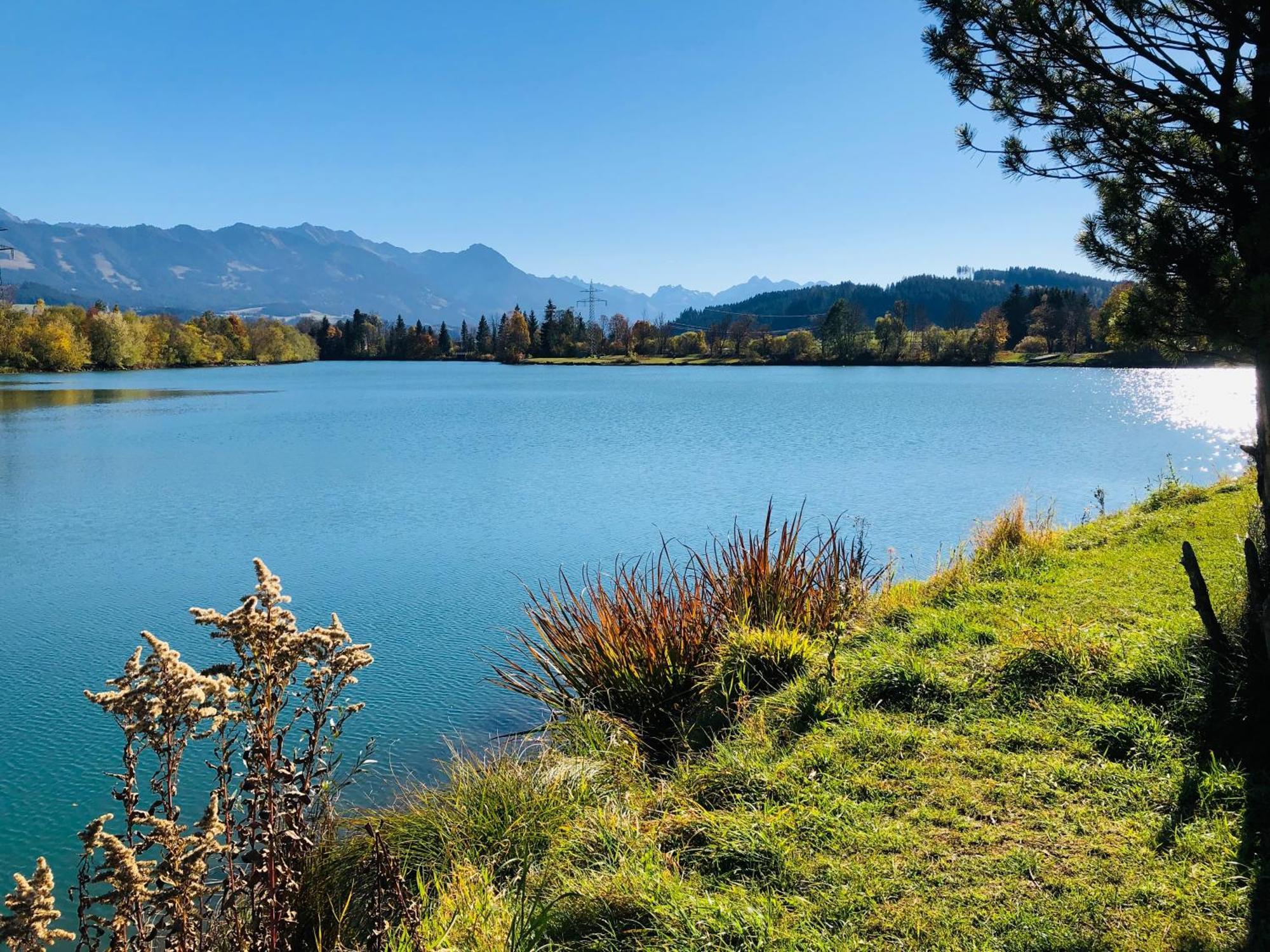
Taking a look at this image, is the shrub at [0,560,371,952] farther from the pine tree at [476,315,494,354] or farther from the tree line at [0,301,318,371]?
the pine tree at [476,315,494,354]

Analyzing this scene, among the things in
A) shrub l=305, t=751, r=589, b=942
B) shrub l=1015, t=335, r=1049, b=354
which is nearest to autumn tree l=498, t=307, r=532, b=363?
shrub l=1015, t=335, r=1049, b=354

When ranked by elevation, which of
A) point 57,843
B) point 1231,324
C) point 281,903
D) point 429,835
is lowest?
point 57,843

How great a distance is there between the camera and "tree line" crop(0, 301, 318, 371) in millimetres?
82375

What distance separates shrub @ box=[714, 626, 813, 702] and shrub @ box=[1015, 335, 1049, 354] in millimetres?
102435

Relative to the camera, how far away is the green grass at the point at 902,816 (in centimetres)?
335

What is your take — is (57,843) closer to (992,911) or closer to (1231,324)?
(992,911)

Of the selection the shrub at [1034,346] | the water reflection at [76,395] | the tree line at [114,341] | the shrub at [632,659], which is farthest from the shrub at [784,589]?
the shrub at [1034,346]

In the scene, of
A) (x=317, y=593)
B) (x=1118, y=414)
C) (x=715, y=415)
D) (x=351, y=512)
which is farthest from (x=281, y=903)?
(x=1118, y=414)

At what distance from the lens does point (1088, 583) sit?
24.9 feet

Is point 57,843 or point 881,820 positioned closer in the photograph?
point 881,820

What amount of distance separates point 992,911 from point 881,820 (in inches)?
31.0

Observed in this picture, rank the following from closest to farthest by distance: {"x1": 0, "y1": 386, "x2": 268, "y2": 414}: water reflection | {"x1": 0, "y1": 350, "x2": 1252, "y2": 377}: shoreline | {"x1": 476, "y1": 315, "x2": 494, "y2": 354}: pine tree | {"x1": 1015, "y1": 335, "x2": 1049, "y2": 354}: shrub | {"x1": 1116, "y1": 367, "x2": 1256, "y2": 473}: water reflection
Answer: {"x1": 1116, "y1": 367, "x2": 1256, "y2": 473}: water reflection → {"x1": 0, "y1": 386, "x2": 268, "y2": 414}: water reflection → {"x1": 0, "y1": 350, "x2": 1252, "y2": 377}: shoreline → {"x1": 1015, "y1": 335, "x2": 1049, "y2": 354}: shrub → {"x1": 476, "y1": 315, "x2": 494, "y2": 354}: pine tree

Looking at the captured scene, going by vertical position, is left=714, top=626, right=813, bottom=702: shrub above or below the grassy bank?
below

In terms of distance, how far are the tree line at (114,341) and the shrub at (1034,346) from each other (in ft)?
336
